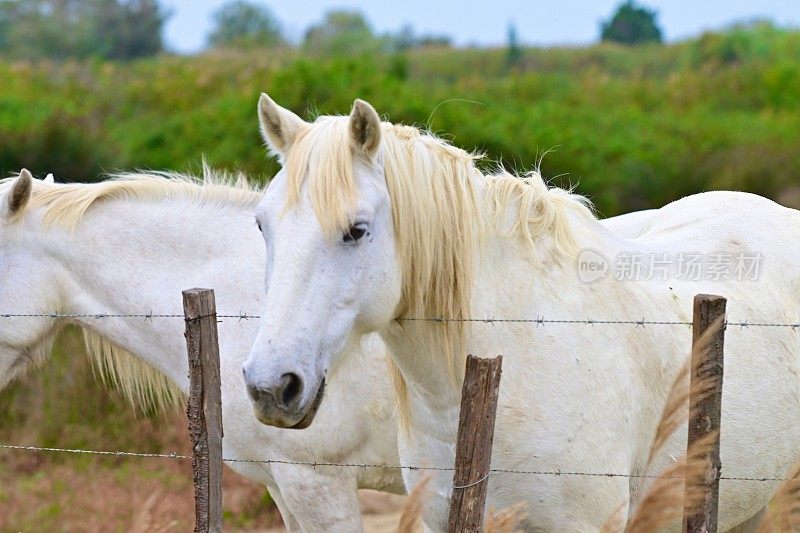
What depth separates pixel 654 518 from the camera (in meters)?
2.38

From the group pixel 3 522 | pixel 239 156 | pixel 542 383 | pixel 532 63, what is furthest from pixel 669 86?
pixel 542 383

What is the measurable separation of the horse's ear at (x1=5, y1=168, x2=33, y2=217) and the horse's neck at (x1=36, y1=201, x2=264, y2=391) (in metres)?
0.15

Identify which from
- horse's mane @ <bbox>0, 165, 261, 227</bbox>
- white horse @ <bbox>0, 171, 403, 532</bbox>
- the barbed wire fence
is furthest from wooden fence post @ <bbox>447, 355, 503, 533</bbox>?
horse's mane @ <bbox>0, 165, 261, 227</bbox>

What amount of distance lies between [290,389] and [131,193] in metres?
1.79

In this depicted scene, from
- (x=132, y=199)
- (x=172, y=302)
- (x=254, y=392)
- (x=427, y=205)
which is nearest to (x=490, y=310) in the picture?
(x=427, y=205)

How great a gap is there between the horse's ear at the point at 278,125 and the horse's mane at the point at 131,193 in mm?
1143

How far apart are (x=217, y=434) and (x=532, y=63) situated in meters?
24.9

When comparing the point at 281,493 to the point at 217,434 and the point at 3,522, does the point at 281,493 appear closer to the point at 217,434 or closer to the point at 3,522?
the point at 217,434

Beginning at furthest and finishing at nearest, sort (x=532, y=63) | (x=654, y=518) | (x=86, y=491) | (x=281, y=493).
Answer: (x=532, y=63) < (x=86, y=491) < (x=281, y=493) < (x=654, y=518)

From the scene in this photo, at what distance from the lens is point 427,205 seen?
2672mm

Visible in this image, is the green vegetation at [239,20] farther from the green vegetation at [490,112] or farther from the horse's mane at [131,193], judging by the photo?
the horse's mane at [131,193]

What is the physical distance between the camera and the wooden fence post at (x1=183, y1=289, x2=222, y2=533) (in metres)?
2.62

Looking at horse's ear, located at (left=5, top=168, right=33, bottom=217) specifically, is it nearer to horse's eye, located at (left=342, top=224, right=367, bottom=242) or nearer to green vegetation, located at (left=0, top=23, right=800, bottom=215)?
horse's eye, located at (left=342, top=224, right=367, bottom=242)
